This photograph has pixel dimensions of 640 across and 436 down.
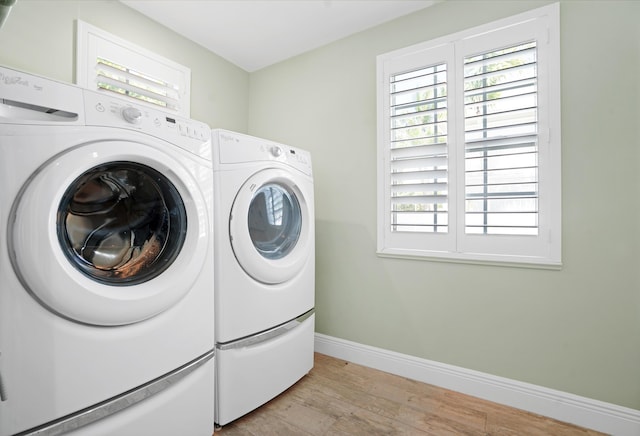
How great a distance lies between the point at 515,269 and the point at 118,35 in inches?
101

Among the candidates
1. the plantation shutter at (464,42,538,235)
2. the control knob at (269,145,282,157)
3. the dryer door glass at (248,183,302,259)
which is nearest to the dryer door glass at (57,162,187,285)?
the dryer door glass at (248,183,302,259)

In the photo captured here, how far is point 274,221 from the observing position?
5.45ft

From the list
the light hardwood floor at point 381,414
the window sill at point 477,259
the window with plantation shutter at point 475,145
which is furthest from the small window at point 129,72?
the light hardwood floor at point 381,414

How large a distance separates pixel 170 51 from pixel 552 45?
2236 mm

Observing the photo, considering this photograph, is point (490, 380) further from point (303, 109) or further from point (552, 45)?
point (303, 109)

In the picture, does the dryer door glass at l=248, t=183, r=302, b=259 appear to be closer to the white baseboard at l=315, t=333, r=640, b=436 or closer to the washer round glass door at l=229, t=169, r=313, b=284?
the washer round glass door at l=229, t=169, r=313, b=284

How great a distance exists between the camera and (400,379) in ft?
6.06

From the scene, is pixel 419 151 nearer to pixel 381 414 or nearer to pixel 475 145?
pixel 475 145

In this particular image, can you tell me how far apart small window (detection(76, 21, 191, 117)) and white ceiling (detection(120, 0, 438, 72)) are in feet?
0.88

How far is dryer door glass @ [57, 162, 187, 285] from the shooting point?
0.97 metres

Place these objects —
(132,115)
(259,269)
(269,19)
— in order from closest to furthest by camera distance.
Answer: (132,115)
(259,269)
(269,19)

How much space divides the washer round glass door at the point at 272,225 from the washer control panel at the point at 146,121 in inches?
11.2

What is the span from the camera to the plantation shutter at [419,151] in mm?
1764

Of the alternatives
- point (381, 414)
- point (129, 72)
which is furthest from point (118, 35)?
point (381, 414)
